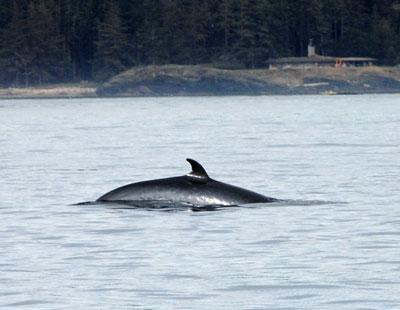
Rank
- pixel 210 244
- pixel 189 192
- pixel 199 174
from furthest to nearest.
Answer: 1. pixel 189 192
2. pixel 199 174
3. pixel 210 244

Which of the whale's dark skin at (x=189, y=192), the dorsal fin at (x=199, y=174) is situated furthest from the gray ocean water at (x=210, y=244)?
the dorsal fin at (x=199, y=174)

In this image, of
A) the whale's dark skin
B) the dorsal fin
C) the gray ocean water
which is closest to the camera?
the gray ocean water

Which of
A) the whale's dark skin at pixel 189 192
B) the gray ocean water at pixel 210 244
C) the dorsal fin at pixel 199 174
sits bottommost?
the gray ocean water at pixel 210 244

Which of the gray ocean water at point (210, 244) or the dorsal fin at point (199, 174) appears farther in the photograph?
the dorsal fin at point (199, 174)

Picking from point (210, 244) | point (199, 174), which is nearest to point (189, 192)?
point (199, 174)

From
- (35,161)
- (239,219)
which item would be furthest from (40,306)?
(35,161)

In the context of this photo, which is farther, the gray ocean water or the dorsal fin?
the dorsal fin

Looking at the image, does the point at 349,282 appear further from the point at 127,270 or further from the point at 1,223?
the point at 1,223

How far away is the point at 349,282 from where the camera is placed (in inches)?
802

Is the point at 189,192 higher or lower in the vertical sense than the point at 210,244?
higher

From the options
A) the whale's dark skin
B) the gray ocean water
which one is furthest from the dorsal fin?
the gray ocean water

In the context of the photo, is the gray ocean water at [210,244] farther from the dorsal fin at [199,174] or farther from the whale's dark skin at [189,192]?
the dorsal fin at [199,174]

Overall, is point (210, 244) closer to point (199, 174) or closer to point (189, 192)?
point (199, 174)

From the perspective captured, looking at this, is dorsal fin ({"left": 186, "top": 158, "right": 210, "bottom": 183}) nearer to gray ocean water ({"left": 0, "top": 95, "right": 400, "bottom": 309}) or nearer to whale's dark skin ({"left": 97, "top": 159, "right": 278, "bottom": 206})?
whale's dark skin ({"left": 97, "top": 159, "right": 278, "bottom": 206})
